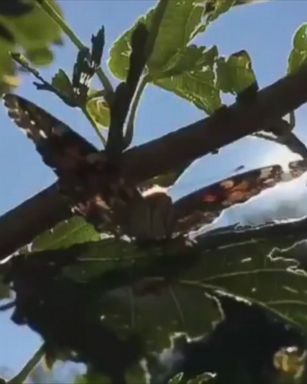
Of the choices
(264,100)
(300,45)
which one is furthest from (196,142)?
(300,45)

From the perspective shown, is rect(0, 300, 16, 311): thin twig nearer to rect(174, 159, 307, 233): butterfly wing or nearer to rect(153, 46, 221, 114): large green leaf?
rect(174, 159, 307, 233): butterfly wing

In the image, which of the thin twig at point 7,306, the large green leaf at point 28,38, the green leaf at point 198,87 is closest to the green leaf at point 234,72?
the green leaf at point 198,87

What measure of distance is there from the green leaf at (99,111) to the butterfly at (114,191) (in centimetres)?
11

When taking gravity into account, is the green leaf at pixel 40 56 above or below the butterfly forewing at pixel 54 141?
above

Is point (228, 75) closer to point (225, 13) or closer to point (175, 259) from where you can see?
point (225, 13)

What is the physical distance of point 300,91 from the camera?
518 millimetres

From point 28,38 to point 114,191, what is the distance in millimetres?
194

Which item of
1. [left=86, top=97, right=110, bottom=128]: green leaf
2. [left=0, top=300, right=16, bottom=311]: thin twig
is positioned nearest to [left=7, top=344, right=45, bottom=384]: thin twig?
[left=0, top=300, right=16, bottom=311]: thin twig

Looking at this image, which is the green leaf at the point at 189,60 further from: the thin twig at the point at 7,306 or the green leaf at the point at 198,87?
the thin twig at the point at 7,306

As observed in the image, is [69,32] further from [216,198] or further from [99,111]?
[216,198]

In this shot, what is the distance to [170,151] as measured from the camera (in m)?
0.51

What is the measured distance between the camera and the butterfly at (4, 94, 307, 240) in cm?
48

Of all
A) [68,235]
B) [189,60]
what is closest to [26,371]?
[68,235]

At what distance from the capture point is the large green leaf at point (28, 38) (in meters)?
0.60
